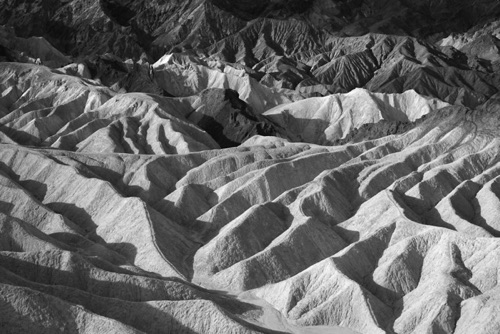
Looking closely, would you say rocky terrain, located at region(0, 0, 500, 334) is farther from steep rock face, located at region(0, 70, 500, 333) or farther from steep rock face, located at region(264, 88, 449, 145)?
steep rock face, located at region(264, 88, 449, 145)

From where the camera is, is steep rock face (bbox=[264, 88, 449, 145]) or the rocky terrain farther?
steep rock face (bbox=[264, 88, 449, 145])

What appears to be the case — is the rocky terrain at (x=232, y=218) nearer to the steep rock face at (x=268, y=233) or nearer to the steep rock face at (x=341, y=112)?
the steep rock face at (x=268, y=233)

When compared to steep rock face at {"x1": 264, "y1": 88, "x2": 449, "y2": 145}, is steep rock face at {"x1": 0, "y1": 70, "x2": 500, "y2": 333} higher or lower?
higher

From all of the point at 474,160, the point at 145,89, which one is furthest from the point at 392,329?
the point at 145,89

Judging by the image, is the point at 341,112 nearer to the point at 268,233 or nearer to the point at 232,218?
the point at 232,218

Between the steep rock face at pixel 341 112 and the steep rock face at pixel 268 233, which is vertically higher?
the steep rock face at pixel 268 233

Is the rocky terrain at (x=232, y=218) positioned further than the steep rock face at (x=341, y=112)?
No

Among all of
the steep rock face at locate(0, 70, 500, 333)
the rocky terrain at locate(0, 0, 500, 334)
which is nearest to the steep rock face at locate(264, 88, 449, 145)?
the rocky terrain at locate(0, 0, 500, 334)

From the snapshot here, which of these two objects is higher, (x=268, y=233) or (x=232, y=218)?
(x=268, y=233)

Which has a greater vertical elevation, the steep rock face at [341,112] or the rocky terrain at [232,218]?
the rocky terrain at [232,218]

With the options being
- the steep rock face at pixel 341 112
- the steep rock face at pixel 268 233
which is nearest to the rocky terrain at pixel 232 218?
the steep rock face at pixel 268 233

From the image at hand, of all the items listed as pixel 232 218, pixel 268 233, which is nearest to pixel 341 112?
pixel 232 218

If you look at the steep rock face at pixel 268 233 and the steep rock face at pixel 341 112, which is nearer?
the steep rock face at pixel 268 233

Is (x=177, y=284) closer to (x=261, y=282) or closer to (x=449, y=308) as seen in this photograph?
(x=261, y=282)
